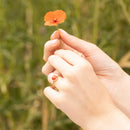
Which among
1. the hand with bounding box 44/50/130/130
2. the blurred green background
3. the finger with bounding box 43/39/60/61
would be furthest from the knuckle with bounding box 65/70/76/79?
the blurred green background

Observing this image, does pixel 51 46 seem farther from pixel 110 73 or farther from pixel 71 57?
pixel 110 73

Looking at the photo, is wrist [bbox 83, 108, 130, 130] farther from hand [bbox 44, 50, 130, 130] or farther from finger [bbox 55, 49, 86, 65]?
finger [bbox 55, 49, 86, 65]

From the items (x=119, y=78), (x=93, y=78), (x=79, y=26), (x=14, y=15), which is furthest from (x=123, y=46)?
(x=93, y=78)

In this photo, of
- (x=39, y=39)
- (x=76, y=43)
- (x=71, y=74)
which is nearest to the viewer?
(x=71, y=74)

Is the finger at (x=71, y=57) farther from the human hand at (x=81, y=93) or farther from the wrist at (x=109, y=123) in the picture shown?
the wrist at (x=109, y=123)

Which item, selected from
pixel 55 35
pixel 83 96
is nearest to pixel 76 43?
pixel 55 35

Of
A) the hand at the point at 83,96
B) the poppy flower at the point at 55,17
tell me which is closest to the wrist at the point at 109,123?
the hand at the point at 83,96
